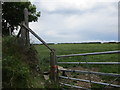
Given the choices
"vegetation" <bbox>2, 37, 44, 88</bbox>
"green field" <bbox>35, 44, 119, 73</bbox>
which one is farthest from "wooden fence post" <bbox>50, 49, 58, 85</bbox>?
"green field" <bbox>35, 44, 119, 73</bbox>

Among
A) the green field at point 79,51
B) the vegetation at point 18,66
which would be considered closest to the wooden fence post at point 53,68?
the vegetation at point 18,66

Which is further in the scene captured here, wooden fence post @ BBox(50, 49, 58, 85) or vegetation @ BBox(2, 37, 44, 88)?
wooden fence post @ BBox(50, 49, 58, 85)

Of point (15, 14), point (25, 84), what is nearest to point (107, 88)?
point (25, 84)

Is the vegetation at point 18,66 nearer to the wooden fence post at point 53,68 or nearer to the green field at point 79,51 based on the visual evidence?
the wooden fence post at point 53,68

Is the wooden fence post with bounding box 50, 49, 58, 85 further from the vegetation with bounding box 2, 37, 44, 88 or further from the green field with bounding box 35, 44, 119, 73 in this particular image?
the green field with bounding box 35, 44, 119, 73

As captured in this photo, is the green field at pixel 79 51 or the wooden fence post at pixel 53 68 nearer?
the wooden fence post at pixel 53 68

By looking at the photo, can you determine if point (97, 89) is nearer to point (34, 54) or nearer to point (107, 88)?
point (107, 88)

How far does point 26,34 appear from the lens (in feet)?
20.9

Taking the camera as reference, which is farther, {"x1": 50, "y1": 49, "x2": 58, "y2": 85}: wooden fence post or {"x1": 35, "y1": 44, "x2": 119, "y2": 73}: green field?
{"x1": 35, "y1": 44, "x2": 119, "y2": 73}: green field

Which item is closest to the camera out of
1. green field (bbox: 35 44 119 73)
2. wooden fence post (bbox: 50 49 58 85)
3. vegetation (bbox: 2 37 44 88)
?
vegetation (bbox: 2 37 44 88)

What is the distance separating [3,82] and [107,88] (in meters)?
2.23

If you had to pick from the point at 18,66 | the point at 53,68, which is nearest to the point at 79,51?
Answer: the point at 53,68

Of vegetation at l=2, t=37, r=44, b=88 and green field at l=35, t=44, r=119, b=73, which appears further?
green field at l=35, t=44, r=119, b=73

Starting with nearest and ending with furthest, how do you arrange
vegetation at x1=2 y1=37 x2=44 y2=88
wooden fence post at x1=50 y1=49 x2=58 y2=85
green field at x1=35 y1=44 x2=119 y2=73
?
vegetation at x1=2 y1=37 x2=44 y2=88 → wooden fence post at x1=50 y1=49 x2=58 y2=85 → green field at x1=35 y1=44 x2=119 y2=73
